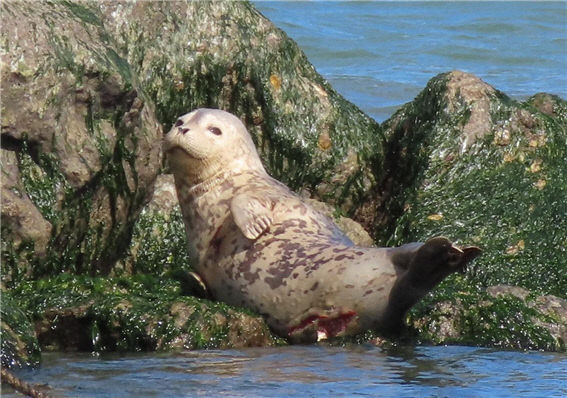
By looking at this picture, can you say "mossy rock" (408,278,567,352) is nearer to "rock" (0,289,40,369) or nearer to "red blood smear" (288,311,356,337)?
"red blood smear" (288,311,356,337)

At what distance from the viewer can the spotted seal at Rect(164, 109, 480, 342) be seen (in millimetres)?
6633

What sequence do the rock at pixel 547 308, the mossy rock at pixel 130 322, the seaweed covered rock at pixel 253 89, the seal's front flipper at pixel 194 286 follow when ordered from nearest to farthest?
the mossy rock at pixel 130 322 < the rock at pixel 547 308 < the seal's front flipper at pixel 194 286 < the seaweed covered rock at pixel 253 89

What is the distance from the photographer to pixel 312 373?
5.81m

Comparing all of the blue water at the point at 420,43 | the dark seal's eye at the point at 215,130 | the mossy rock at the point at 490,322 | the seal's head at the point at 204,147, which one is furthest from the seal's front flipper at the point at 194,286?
the blue water at the point at 420,43

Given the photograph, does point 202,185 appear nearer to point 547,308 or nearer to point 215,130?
point 215,130

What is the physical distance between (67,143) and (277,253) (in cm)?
135

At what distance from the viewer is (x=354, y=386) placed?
5.51m

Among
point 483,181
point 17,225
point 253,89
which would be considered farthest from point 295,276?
point 253,89

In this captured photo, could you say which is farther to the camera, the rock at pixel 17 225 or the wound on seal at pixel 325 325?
the rock at pixel 17 225

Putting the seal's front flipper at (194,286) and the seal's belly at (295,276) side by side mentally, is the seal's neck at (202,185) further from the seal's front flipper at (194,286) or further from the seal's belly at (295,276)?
the seal's front flipper at (194,286)

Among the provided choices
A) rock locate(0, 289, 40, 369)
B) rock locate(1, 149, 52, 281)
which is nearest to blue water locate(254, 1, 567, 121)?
rock locate(1, 149, 52, 281)

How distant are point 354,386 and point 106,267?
276 cm

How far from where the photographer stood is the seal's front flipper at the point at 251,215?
7.22 m

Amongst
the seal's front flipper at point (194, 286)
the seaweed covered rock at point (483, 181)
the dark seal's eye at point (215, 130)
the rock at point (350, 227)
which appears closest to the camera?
the seal's front flipper at point (194, 286)
